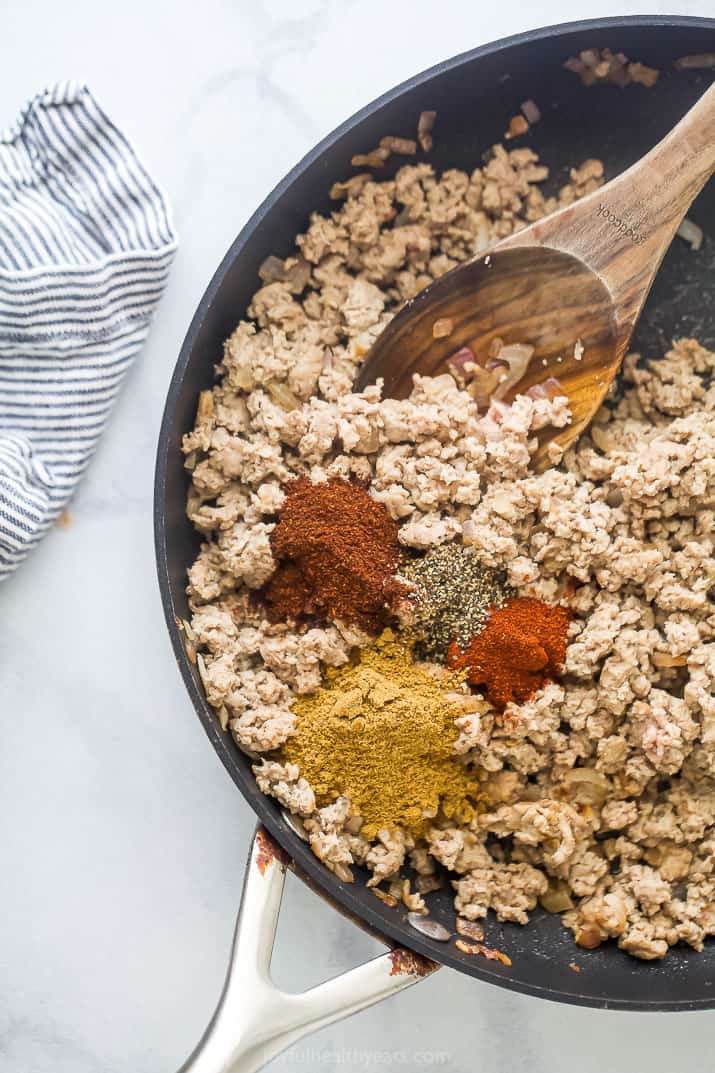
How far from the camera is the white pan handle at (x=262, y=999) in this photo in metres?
1.57

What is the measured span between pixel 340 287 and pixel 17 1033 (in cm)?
176

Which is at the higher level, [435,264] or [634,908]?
[435,264]

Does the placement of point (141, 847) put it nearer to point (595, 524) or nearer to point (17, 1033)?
point (17, 1033)

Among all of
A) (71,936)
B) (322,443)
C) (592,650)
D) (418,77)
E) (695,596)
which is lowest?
(71,936)

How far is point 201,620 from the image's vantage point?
1890 millimetres

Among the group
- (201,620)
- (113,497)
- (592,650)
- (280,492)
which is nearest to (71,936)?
(201,620)

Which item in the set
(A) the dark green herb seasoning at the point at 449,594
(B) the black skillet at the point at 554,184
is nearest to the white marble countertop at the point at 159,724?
(B) the black skillet at the point at 554,184

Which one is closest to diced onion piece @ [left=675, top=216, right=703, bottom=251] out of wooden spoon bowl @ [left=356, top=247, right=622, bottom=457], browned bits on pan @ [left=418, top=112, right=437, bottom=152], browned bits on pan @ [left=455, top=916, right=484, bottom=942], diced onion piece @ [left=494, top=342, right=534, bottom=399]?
wooden spoon bowl @ [left=356, top=247, right=622, bottom=457]

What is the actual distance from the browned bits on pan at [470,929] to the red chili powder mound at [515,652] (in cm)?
44

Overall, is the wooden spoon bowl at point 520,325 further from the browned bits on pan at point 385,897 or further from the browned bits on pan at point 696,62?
the browned bits on pan at point 385,897

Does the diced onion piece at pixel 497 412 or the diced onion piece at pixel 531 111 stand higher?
the diced onion piece at pixel 531 111

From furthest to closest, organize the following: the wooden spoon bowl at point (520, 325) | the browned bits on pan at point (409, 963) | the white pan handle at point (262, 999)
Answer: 1. the wooden spoon bowl at point (520, 325)
2. the browned bits on pan at point (409, 963)
3. the white pan handle at point (262, 999)

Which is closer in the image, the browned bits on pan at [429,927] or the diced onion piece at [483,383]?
the browned bits on pan at [429,927]

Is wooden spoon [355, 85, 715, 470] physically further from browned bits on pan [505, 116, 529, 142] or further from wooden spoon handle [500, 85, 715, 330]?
browned bits on pan [505, 116, 529, 142]
